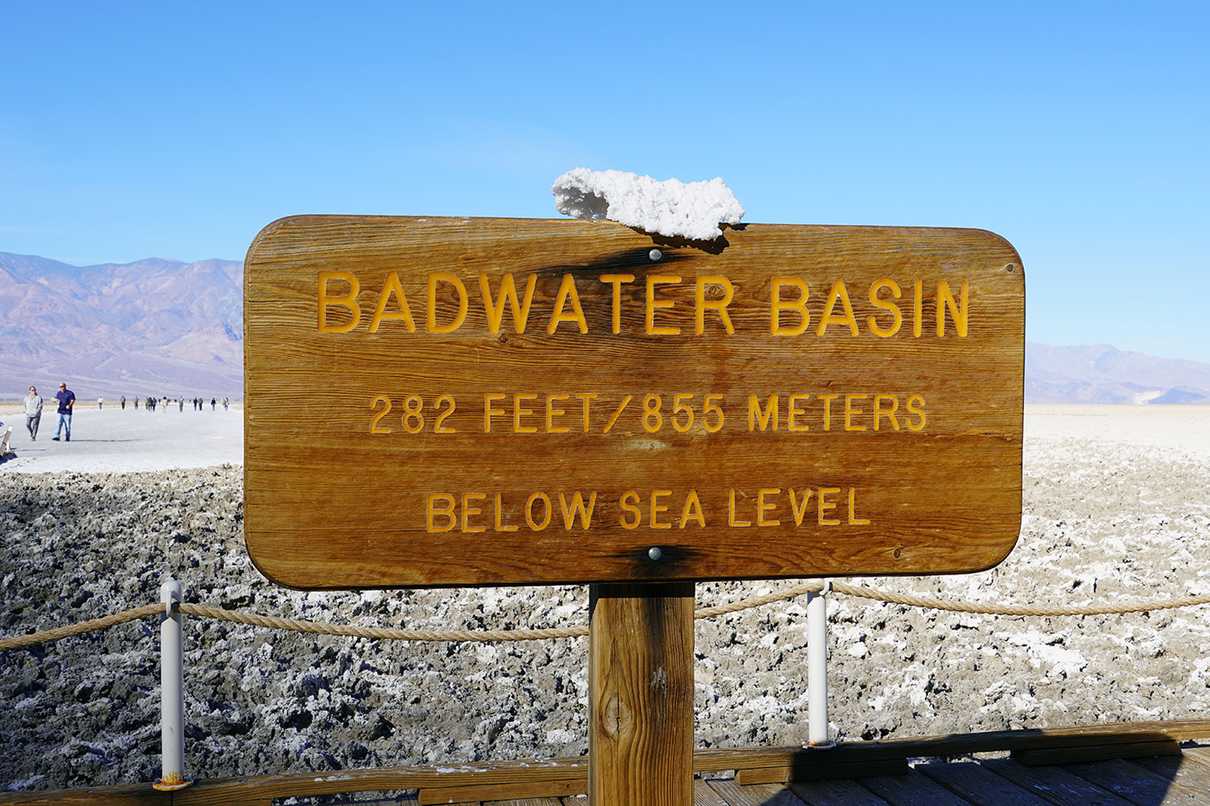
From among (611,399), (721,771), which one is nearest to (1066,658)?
(721,771)

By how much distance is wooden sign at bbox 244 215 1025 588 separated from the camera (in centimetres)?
229

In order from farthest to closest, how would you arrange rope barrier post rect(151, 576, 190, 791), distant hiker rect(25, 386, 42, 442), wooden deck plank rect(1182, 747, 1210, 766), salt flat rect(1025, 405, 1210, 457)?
salt flat rect(1025, 405, 1210, 457)
distant hiker rect(25, 386, 42, 442)
wooden deck plank rect(1182, 747, 1210, 766)
rope barrier post rect(151, 576, 190, 791)

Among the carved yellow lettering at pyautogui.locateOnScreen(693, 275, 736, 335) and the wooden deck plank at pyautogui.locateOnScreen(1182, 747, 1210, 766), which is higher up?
the carved yellow lettering at pyautogui.locateOnScreen(693, 275, 736, 335)

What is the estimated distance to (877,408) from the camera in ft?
7.99

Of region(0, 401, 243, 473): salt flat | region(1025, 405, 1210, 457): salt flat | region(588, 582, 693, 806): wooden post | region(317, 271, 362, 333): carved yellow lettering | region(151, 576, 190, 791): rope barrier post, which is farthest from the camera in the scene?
region(1025, 405, 1210, 457): salt flat

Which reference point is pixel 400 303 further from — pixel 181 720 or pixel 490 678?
pixel 490 678

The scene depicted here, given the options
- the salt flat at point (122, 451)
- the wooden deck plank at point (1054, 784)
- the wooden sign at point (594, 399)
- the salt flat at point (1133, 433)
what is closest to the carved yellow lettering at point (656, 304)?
the wooden sign at point (594, 399)

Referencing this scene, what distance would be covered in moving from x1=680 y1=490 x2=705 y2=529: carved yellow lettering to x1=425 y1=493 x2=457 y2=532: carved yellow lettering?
50 cm

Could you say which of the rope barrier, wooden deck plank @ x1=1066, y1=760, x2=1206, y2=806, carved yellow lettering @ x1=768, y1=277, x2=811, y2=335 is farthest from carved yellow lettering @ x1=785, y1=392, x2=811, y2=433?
wooden deck plank @ x1=1066, y1=760, x2=1206, y2=806

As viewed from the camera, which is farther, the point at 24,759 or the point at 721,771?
the point at 24,759

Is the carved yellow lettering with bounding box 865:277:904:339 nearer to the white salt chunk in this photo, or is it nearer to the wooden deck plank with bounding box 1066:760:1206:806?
the white salt chunk

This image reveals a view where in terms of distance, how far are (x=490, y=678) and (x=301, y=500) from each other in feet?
17.2

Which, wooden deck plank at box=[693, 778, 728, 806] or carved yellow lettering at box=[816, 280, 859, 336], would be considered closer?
carved yellow lettering at box=[816, 280, 859, 336]

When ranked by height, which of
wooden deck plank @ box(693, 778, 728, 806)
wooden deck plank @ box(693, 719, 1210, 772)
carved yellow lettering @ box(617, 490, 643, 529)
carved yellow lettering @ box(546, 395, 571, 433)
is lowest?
wooden deck plank @ box(693, 778, 728, 806)
